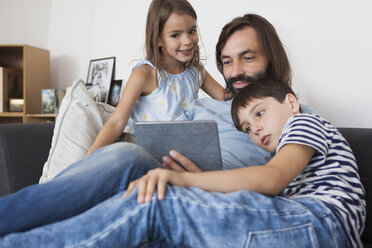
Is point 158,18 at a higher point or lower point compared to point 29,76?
higher

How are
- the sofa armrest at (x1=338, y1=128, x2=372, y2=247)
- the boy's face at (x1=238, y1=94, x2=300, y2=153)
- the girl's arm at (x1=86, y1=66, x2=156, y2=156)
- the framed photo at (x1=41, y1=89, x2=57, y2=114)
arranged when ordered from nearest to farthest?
the boy's face at (x1=238, y1=94, x2=300, y2=153)
the sofa armrest at (x1=338, y1=128, x2=372, y2=247)
the girl's arm at (x1=86, y1=66, x2=156, y2=156)
the framed photo at (x1=41, y1=89, x2=57, y2=114)

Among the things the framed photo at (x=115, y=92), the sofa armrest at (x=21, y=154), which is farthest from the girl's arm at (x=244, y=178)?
the framed photo at (x=115, y=92)

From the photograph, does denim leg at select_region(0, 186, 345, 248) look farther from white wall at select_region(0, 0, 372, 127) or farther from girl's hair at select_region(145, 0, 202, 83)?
white wall at select_region(0, 0, 372, 127)

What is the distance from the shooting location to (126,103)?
1.54 m

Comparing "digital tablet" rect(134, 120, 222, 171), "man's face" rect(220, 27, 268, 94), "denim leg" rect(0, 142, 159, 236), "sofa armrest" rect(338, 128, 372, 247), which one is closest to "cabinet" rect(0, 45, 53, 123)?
"man's face" rect(220, 27, 268, 94)

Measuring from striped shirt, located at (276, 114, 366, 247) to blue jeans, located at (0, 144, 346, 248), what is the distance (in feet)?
0.20

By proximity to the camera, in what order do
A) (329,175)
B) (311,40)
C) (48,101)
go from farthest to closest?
(48,101), (311,40), (329,175)

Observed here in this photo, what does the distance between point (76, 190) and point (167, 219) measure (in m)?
0.21

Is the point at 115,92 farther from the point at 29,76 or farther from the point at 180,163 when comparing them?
the point at 180,163

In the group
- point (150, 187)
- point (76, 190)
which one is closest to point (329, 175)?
point (150, 187)

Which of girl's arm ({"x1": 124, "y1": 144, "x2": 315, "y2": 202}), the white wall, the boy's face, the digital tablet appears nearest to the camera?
girl's arm ({"x1": 124, "y1": 144, "x2": 315, "y2": 202})

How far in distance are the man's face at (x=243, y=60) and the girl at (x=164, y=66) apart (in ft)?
0.78

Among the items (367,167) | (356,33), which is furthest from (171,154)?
(356,33)

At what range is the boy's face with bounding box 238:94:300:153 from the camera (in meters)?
1.11
